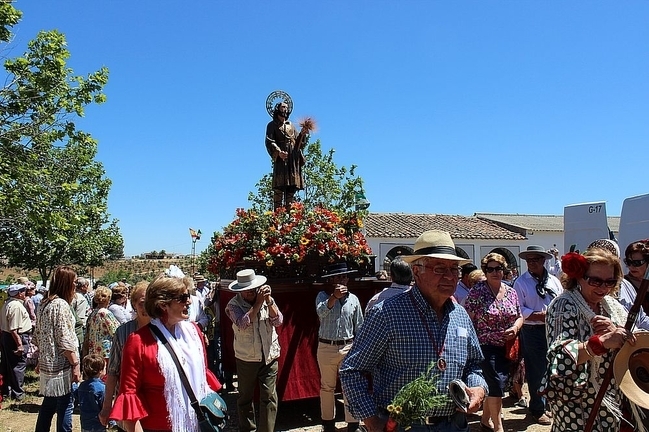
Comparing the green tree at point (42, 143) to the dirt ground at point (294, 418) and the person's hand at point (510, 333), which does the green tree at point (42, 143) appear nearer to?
the dirt ground at point (294, 418)

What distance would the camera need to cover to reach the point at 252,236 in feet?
21.7

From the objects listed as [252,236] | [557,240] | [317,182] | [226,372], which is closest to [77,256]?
[317,182]

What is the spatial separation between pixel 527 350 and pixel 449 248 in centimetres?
409

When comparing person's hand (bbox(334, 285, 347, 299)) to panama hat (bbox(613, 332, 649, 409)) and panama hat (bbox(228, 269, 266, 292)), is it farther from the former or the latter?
panama hat (bbox(613, 332, 649, 409))

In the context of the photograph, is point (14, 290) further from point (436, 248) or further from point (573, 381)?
point (573, 381)

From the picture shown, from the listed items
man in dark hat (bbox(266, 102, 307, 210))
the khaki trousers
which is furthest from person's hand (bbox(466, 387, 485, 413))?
man in dark hat (bbox(266, 102, 307, 210))

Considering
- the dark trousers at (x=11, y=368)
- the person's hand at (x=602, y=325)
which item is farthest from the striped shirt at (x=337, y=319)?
the dark trousers at (x=11, y=368)

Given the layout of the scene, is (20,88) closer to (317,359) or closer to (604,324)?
(317,359)

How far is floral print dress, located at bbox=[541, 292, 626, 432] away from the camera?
304cm

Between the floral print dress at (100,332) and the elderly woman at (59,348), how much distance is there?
0.30m

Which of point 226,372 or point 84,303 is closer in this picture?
point 226,372

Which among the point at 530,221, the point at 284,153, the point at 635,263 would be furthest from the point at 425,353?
the point at 530,221

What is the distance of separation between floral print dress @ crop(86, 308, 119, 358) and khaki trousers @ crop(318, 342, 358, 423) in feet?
7.66

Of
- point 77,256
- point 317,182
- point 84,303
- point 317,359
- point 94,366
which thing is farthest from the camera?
point 317,182
